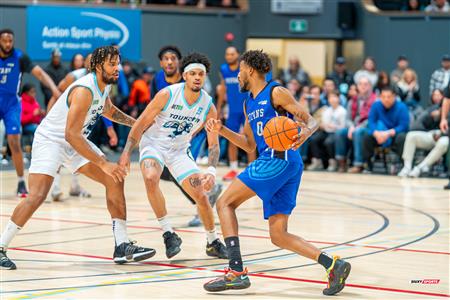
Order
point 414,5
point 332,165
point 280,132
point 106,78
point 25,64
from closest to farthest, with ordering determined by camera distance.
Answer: point 280,132
point 106,78
point 25,64
point 332,165
point 414,5

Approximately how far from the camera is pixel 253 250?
9242 millimetres

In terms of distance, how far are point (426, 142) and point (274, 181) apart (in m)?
9.86

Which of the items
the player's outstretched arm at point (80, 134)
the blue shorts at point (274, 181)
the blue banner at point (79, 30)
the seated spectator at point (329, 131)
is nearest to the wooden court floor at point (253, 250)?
the blue shorts at point (274, 181)

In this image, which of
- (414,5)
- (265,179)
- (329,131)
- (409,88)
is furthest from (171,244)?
(414,5)

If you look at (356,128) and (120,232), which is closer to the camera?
(120,232)

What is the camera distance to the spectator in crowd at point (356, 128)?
17.4 meters

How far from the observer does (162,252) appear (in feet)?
29.9

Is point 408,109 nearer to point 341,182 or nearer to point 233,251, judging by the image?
point 341,182

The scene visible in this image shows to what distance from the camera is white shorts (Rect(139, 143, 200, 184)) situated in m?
9.01

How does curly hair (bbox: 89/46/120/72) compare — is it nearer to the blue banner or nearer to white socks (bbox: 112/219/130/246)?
white socks (bbox: 112/219/130/246)

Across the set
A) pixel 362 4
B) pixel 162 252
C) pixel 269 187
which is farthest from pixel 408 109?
pixel 269 187

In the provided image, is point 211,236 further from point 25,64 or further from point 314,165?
point 314,165

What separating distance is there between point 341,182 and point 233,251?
8.84m

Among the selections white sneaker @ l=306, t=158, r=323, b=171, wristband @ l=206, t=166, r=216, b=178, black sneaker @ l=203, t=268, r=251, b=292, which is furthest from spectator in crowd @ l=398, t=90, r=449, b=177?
black sneaker @ l=203, t=268, r=251, b=292
